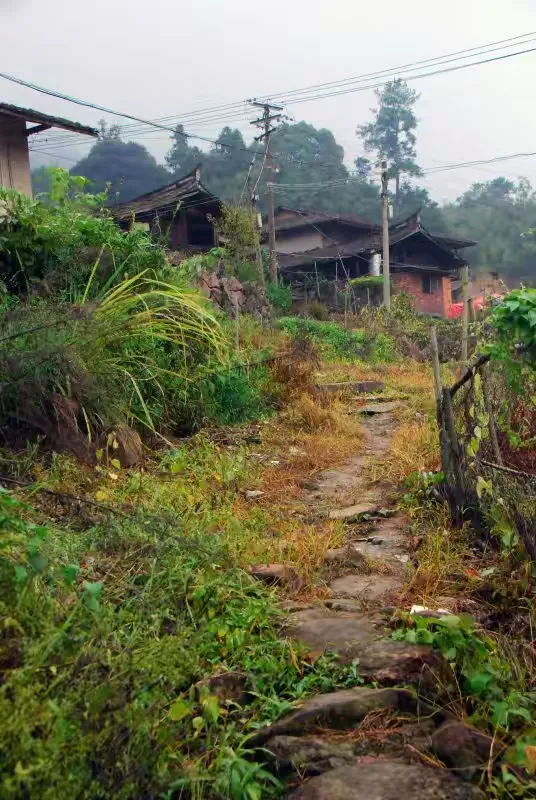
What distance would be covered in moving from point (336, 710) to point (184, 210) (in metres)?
21.8

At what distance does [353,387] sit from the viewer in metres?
9.72

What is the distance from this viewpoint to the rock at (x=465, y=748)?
7.48 feet

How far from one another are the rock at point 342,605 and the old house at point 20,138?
1133 cm

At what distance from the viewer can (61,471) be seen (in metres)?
4.99

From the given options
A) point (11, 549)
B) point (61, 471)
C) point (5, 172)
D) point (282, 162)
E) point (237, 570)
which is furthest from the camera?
point (282, 162)

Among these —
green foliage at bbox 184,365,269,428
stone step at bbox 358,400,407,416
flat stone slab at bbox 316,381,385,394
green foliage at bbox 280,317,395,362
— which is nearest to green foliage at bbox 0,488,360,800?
green foliage at bbox 184,365,269,428

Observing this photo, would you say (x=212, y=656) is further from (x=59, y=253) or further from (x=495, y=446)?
(x=59, y=253)

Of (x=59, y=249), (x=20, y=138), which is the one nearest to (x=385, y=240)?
(x=20, y=138)

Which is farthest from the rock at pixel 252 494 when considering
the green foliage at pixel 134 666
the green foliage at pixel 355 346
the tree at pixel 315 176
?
the tree at pixel 315 176

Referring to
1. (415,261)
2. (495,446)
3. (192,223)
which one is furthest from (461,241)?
(495,446)

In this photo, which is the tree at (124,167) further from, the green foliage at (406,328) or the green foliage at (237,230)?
the green foliage at (406,328)

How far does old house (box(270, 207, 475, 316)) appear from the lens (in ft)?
98.0

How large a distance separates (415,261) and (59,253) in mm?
25984

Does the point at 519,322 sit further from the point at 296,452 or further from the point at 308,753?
the point at 296,452
